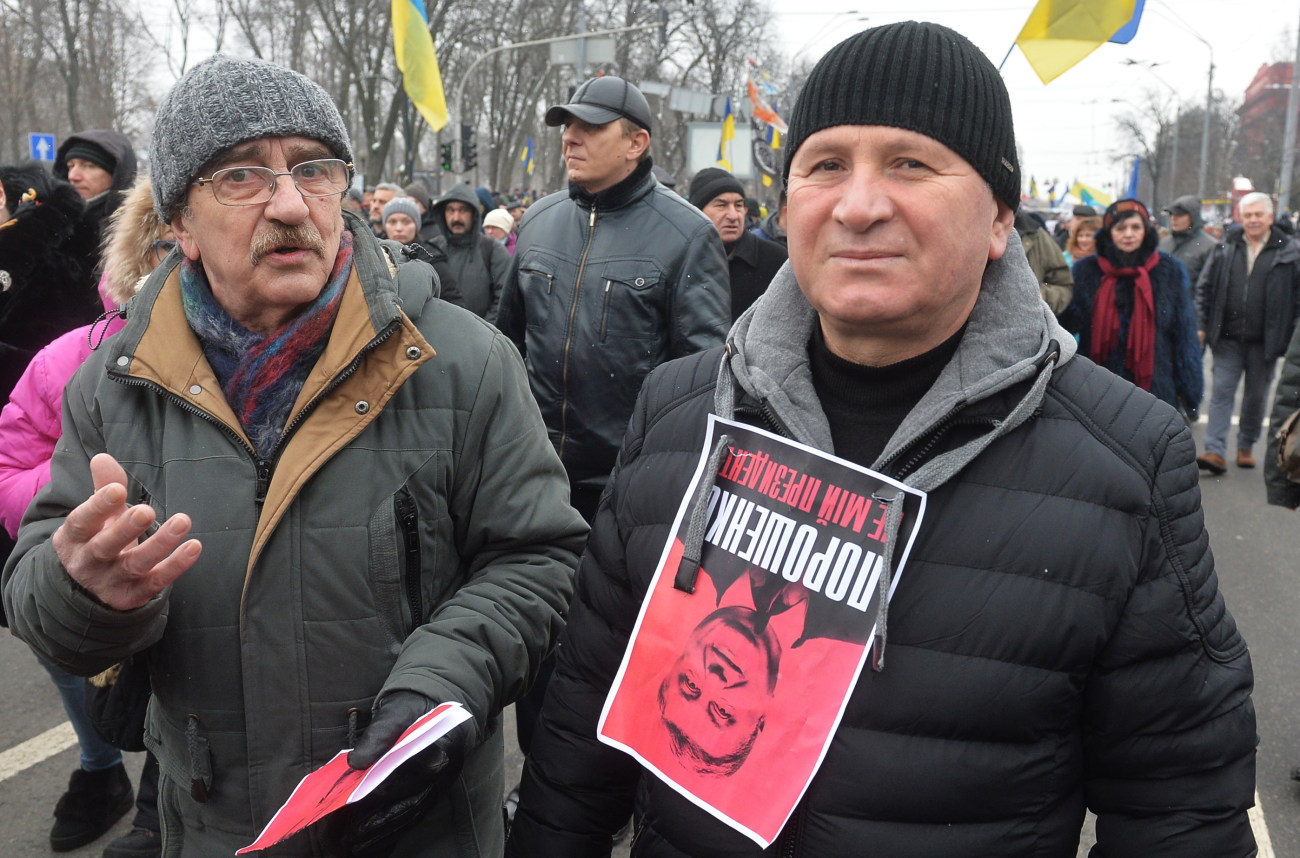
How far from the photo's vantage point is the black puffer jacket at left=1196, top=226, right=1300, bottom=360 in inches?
321

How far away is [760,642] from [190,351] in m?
1.07

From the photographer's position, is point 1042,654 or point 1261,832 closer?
point 1042,654

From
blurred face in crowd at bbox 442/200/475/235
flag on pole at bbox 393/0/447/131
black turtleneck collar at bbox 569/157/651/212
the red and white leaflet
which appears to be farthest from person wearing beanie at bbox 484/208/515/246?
the red and white leaflet

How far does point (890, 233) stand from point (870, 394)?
24 cm

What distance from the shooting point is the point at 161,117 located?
6.27 ft

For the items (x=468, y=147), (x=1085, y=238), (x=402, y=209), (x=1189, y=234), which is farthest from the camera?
(x=468, y=147)

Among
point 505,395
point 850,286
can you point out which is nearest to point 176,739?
point 505,395

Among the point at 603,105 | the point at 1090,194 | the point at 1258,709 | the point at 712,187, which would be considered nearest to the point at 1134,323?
the point at 712,187

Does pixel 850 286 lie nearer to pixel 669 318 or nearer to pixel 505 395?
pixel 505 395

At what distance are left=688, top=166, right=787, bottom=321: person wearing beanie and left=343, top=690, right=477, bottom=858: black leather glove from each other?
4.92m

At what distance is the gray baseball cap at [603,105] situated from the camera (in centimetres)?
372

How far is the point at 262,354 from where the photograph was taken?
6.08ft

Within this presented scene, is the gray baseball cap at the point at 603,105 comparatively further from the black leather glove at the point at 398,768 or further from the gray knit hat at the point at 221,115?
the black leather glove at the point at 398,768

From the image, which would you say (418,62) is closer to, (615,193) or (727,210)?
(727,210)
